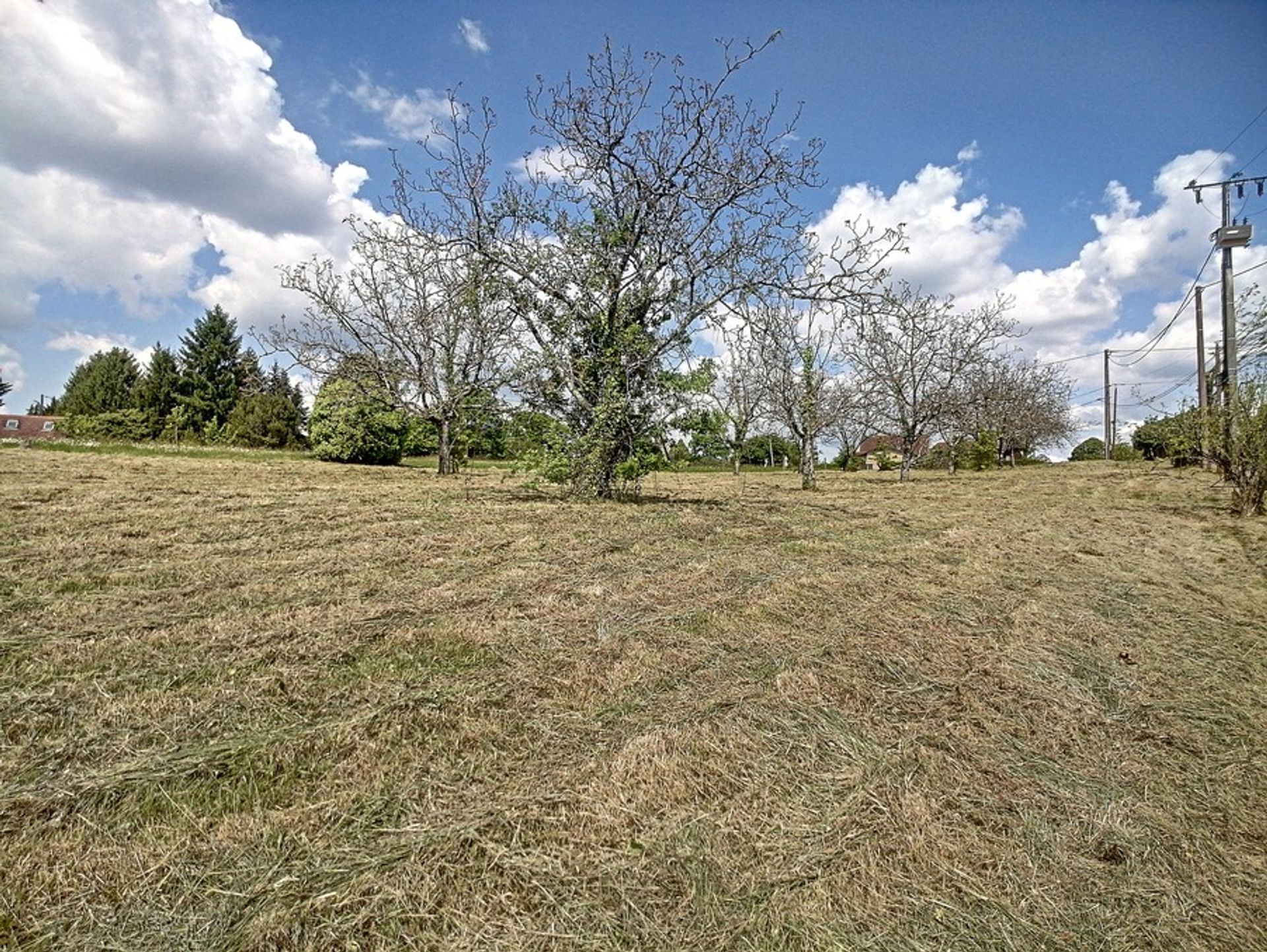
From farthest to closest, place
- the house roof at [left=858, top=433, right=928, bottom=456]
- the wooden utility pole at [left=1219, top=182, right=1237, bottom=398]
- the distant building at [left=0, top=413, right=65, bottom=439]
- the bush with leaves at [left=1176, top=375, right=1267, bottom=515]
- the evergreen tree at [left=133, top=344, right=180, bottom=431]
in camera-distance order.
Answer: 1. the distant building at [left=0, top=413, right=65, bottom=439]
2. the evergreen tree at [left=133, top=344, right=180, bottom=431]
3. the house roof at [left=858, top=433, right=928, bottom=456]
4. the wooden utility pole at [left=1219, top=182, right=1237, bottom=398]
5. the bush with leaves at [left=1176, top=375, right=1267, bottom=515]

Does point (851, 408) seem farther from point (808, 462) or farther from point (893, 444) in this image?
point (893, 444)

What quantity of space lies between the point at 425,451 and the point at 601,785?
1017 inches

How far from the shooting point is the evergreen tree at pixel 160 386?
37.4 m

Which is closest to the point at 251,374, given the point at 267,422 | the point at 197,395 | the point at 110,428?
the point at 110,428

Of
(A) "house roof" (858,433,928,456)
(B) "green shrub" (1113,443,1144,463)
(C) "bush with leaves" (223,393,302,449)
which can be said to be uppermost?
(C) "bush with leaves" (223,393,302,449)

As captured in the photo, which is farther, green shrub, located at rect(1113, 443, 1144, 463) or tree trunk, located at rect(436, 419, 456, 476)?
green shrub, located at rect(1113, 443, 1144, 463)

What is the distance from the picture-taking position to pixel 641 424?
8.36m

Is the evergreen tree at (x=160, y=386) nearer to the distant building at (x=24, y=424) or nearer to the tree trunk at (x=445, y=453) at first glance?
the distant building at (x=24, y=424)

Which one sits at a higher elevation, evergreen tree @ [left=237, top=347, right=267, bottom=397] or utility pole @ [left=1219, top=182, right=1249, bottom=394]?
utility pole @ [left=1219, top=182, right=1249, bottom=394]

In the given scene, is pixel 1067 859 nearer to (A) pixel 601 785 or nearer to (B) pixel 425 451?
(A) pixel 601 785

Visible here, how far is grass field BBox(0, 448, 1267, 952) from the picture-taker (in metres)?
1.34

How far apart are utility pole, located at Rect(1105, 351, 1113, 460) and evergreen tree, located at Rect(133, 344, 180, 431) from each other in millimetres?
56914

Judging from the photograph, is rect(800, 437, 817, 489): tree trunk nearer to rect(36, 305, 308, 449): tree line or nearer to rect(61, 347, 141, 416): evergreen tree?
rect(36, 305, 308, 449): tree line

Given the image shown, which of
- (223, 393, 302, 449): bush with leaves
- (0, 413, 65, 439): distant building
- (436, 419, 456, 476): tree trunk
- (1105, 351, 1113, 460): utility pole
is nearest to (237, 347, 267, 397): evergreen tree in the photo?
(436, 419, 456, 476): tree trunk
